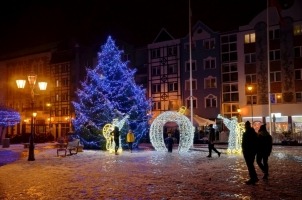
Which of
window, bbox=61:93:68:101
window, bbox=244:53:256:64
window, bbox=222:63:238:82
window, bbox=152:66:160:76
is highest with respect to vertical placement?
window, bbox=244:53:256:64

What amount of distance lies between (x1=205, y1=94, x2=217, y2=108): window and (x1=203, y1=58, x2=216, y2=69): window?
151 inches

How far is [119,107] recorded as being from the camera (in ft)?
113

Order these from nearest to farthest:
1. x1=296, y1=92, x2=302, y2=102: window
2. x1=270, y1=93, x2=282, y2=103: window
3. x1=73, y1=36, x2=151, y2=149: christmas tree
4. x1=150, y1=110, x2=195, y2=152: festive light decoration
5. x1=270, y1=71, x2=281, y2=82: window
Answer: x1=150, y1=110, x2=195, y2=152: festive light decoration < x1=73, y1=36, x2=151, y2=149: christmas tree < x1=296, y1=92, x2=302, y2=102: window < x1=270, y1=93, x2=282, y2=103: window < x1=270, y1=71, x2=281, y2=82: window

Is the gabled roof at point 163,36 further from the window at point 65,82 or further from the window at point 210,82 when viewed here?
the window at point 65,82

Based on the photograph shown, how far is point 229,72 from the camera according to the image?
173 feet

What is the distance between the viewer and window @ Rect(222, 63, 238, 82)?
172ft

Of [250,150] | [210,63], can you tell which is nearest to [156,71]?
[210,63]

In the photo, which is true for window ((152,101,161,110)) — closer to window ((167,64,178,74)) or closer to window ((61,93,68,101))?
window ((167,64,178,74))

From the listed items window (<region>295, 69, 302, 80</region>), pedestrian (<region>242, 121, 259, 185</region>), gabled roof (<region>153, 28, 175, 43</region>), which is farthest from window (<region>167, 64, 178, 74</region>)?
pedestrian (<region>242, 121, 259, 185</region>)

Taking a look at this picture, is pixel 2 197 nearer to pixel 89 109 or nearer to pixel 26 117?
pixel 89 109

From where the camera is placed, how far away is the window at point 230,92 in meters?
52.0

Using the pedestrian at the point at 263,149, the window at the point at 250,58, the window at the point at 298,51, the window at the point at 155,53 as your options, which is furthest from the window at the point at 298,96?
the pedestrian at the point at 263,149

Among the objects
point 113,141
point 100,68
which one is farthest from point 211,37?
point 113,141

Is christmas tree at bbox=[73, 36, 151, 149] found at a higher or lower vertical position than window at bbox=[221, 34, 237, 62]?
lower
